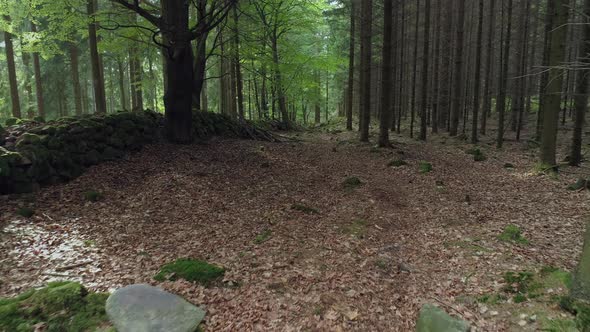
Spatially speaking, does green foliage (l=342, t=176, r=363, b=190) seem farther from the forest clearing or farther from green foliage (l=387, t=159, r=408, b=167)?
green foliage (l=387, t=159, r=408, b=167)

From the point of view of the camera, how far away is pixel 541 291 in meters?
4.12

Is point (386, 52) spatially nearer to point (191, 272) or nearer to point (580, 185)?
point (580, 185)

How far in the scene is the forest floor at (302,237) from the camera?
14.1ft

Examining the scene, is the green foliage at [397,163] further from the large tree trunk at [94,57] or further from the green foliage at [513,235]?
the large tree trunk at [94,57]

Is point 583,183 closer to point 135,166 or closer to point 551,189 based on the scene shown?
point 551,189

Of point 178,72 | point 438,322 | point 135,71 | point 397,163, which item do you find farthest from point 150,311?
point 135,71

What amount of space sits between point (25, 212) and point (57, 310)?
136 inches

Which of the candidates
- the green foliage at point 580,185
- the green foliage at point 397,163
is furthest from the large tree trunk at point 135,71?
the green foliage at point 580,185

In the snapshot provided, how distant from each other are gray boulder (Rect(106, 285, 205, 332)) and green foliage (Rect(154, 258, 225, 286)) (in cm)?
57

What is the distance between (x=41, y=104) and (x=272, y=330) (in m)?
21.5

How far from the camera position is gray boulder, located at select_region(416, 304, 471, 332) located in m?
3.63

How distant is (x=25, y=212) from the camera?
19.9 ft

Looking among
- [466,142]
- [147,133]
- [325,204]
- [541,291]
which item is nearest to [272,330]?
[541,291]

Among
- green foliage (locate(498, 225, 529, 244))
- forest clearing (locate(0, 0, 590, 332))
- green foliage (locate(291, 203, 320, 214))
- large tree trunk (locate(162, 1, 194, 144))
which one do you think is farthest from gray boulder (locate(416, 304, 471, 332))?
large tree trunk (locate(162, 1, 194, 144))
